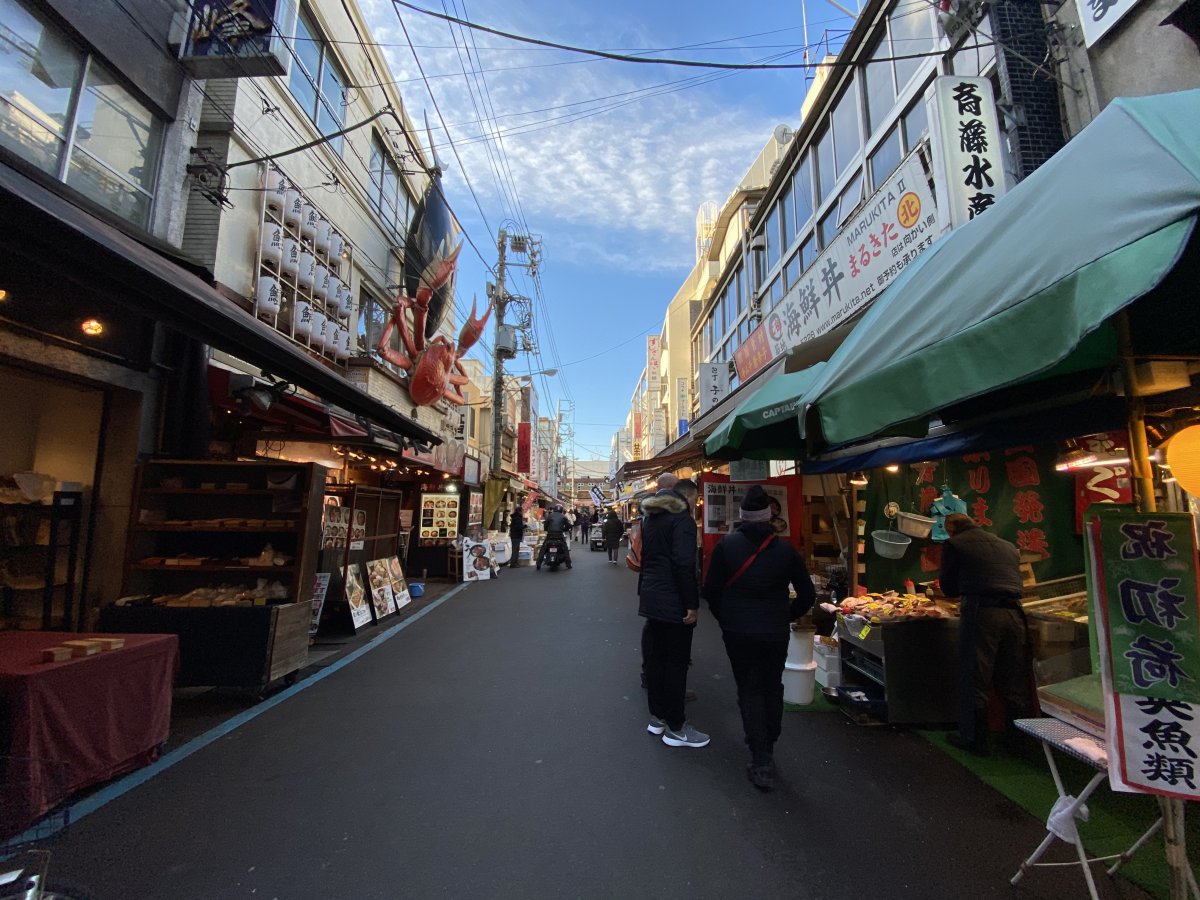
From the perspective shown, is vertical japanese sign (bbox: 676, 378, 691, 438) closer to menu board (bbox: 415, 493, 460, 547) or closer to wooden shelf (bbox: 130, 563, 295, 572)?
menu board (bbox: 415, 493, 460, 547)

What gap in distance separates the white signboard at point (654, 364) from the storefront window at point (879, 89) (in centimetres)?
3336

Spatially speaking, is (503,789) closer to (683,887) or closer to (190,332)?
(683,887)

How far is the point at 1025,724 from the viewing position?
2578 mm

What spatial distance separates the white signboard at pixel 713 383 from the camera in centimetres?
1686

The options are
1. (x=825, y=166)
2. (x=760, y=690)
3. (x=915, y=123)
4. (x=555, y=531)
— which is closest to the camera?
(x=760, y=690)

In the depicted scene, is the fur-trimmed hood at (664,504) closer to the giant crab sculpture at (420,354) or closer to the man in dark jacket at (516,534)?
the giant crab sculpture at (420,354)

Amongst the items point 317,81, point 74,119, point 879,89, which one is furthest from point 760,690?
point 317,81

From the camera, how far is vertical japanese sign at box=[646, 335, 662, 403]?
145ft

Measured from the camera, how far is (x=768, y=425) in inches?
182

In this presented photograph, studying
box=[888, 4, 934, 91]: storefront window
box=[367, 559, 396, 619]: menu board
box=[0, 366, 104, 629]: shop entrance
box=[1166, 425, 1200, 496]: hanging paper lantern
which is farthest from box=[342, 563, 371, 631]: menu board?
box=[888, 4, 934, 91]: storefront window

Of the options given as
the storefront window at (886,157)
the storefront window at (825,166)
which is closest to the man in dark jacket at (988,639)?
the storefront window at (886,157)

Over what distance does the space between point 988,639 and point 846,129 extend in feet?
36.4

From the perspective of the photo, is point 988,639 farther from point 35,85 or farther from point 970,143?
point 35,85

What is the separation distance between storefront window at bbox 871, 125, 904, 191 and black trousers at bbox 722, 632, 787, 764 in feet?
28.7
